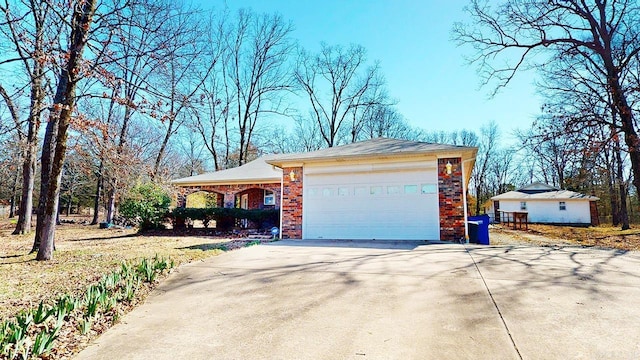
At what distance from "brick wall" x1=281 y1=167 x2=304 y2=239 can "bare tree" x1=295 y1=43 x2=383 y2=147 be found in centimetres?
1656

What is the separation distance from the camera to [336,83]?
2756 centimetres

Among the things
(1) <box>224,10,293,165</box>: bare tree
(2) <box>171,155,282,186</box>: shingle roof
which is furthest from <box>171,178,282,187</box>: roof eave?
(1) <box>224,10,293,165</box>: bare tree

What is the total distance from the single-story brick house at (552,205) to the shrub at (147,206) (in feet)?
93.1

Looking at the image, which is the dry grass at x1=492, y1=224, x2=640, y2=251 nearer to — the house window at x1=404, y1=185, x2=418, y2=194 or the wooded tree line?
the wooded tree line

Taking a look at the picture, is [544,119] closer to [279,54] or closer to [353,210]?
[353,210]

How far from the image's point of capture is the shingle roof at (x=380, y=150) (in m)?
9.12

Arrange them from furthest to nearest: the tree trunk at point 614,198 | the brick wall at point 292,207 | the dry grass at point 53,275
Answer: the tree trunk at point 614,198, the brick wall at point 292,207, the dry grass at point 53,275

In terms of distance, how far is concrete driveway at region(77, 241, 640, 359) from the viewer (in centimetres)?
292

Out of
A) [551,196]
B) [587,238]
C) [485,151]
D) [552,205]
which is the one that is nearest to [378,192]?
[587,238]

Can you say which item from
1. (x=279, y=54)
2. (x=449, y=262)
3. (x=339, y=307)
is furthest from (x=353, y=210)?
(x=279, y=54)

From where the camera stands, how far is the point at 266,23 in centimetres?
2427

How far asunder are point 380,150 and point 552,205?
25756 mm

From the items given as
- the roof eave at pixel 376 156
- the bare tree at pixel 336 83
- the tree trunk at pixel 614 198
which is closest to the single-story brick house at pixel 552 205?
the tree trunk at pixel 614 198

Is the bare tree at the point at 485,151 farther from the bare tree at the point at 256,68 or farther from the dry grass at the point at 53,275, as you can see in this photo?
the dry grass at the point at 53,275
